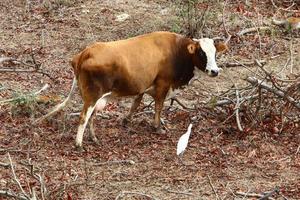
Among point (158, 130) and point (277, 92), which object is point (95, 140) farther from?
point (277, 92)

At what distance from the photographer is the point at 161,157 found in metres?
8.24

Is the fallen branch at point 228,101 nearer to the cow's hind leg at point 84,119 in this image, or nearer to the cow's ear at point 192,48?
the cow's ear at point 192,48

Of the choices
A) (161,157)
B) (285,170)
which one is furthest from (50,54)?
(285,170)

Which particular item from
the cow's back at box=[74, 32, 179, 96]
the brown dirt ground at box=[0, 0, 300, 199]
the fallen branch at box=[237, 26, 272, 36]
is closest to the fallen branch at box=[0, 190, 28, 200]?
the brown dirt ground at box=[0, 0, 300, 199]

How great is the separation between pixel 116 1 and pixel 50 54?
9.22 ft

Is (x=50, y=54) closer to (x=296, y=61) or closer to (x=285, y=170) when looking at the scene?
(x=296, y=61)

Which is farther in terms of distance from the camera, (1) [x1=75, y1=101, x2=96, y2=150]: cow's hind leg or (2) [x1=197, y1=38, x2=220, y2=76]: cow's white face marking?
(2) [x1=197, y1=38, x2=220, y2=76]: cow's white face marking

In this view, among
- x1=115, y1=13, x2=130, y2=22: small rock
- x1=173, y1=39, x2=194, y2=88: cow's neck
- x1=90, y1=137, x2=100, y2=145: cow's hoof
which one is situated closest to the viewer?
x1=90, y1=137, x2=100, y2=145: cow's hoof

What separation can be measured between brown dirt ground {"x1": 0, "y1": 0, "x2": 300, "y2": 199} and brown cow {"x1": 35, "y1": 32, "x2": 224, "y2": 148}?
0.33 m

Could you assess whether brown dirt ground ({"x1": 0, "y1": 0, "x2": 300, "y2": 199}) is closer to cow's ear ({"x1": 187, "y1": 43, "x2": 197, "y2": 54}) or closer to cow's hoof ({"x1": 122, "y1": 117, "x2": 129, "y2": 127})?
cow's hoof ({"x1": 122, "y1": 117, "x2": 129, "y2": 127})

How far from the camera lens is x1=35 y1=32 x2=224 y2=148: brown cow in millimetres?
8227

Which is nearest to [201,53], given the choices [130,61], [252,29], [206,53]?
[206,53]

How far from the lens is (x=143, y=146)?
8570 millimetres

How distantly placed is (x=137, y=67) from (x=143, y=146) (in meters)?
0.91
